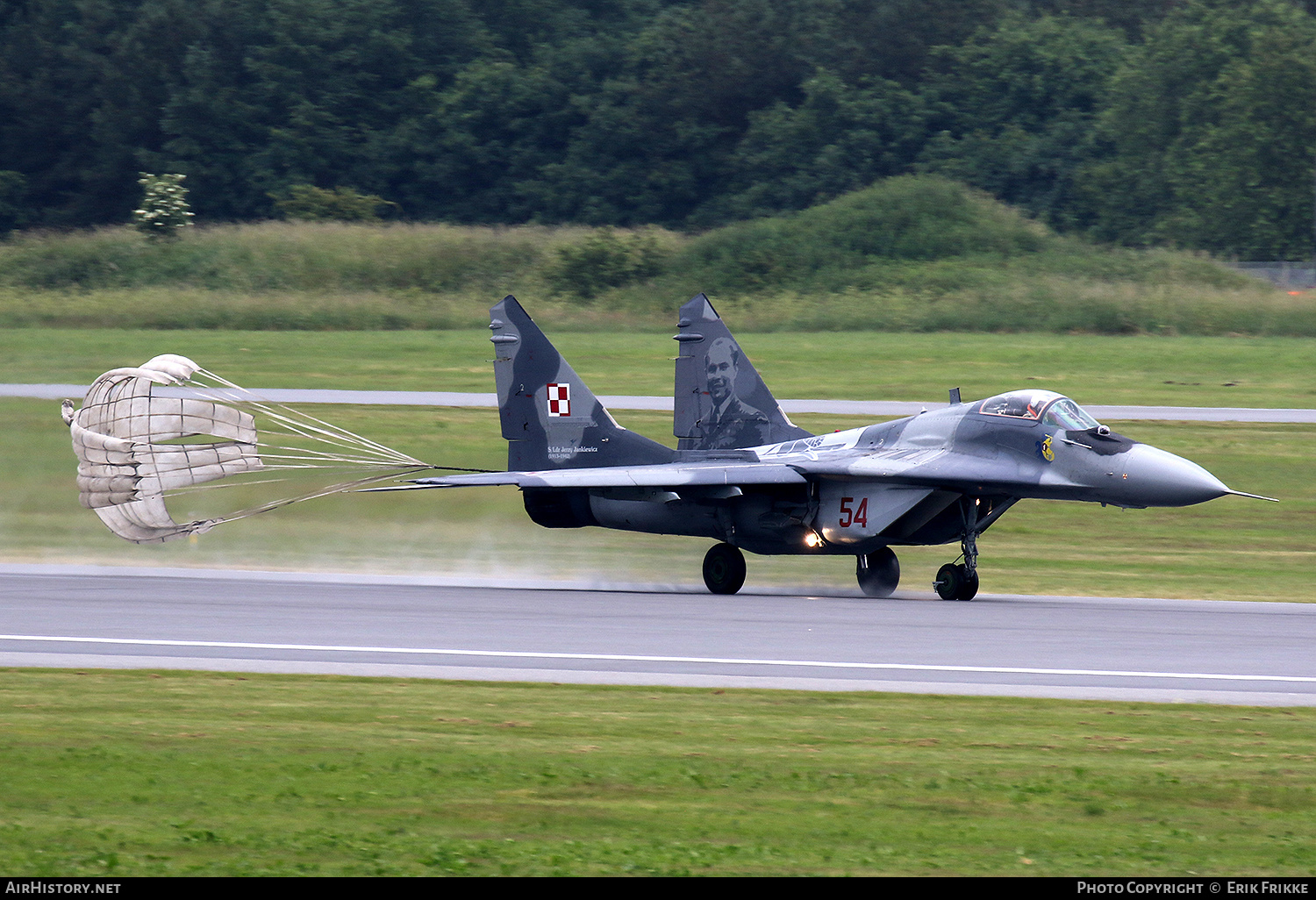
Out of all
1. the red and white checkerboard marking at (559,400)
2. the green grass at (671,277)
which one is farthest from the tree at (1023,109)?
the red and white checkerboard marking at (559,400)

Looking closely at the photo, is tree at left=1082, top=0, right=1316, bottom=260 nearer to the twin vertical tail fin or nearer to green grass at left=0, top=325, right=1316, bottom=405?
green grass at left=0, top=325, right=1316, bottom=405

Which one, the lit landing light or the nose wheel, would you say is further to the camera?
the nose wheel

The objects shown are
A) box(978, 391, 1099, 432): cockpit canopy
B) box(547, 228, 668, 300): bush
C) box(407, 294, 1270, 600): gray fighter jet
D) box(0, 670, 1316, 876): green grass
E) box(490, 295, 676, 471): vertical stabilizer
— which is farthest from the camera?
box(547, 228, 668, 300): bush

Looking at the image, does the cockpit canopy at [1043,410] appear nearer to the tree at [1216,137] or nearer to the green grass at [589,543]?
the green grass at [589,543]

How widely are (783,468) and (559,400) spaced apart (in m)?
3.71

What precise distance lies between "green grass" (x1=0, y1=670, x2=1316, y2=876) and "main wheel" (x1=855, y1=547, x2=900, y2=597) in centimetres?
916

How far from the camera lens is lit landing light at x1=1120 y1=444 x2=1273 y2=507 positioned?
66.2ft

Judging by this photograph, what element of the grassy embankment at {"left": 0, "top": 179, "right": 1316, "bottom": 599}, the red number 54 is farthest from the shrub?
the red number 54

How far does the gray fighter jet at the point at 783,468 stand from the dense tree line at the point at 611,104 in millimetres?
43861

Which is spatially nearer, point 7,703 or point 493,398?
point 7,703

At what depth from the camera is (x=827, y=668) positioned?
1514 centimetres

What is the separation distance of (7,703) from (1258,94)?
61682 mm

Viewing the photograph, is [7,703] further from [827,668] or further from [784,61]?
[784,61]
